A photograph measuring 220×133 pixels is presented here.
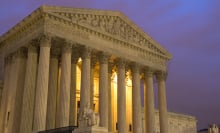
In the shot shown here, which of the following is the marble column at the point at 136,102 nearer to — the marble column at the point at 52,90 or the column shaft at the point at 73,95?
the column shaft at the point at 73,95

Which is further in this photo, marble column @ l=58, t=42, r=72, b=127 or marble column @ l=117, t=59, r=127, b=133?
marble column @ l=117, t=59, r=127, b=133

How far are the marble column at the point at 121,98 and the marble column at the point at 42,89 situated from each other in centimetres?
850

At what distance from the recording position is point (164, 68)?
131 ft

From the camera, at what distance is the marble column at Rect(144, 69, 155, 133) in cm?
3591

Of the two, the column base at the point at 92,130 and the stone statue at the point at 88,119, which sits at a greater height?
the stone statue at the point at 88,119

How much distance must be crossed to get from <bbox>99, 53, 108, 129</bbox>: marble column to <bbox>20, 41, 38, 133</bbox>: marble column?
6.45m

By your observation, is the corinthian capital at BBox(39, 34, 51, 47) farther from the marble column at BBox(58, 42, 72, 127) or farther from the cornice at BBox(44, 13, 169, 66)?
the marble column at BBox(58, 42, 72, 127)

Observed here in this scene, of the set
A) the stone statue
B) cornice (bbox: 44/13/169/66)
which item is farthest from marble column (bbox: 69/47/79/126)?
the stone statue

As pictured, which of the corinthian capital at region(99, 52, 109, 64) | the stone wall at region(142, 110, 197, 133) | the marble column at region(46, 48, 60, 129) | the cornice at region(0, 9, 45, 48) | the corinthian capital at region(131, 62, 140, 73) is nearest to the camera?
the cornice at region(0, 9, 45, 48)

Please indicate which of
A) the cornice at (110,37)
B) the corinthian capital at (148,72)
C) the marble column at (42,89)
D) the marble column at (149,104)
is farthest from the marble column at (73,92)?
the corinthian capital at (148,72)

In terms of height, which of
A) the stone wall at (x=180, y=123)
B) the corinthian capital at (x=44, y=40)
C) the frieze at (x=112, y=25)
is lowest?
the stone wall at (x=180, y=123)

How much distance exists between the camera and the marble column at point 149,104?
1414 inches

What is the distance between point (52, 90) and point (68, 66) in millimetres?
3588

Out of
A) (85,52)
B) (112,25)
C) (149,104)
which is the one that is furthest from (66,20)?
(149,104)
